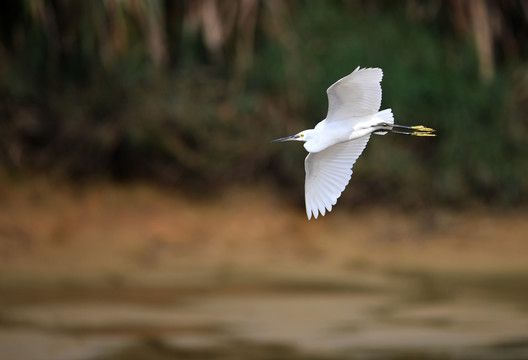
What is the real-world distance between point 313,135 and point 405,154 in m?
6.96

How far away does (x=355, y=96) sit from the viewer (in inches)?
131

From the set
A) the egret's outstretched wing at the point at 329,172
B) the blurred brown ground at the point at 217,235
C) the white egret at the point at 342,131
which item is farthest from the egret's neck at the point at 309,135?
the blurred brown ground at the point at 217,235

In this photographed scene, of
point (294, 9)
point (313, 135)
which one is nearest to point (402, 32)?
point (294, 9)

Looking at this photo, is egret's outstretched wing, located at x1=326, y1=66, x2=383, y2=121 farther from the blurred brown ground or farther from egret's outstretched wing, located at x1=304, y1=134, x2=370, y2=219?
the blurred brown ground

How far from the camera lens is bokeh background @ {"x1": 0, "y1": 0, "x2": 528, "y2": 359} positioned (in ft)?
30.4

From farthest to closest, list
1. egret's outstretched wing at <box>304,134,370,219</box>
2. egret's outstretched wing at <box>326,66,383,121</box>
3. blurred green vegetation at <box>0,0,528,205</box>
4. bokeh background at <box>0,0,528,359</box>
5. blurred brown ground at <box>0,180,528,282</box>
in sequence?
1. blurred green vegetation at <box>0,0,528,205</box>
2. bokeh background at <box>0,0,528,359</box>
3. blurred brown ground at <box>0,180,528,282</box>
4. egret's outstretched wing at <box>304,134,370,219</box>
5. egret's outstretched wing at <box>326,66,383,121</box>

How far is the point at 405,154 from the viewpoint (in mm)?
9953

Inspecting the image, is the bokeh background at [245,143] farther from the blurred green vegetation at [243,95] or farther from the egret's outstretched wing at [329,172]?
the egret's outstretched wing at [329,172]

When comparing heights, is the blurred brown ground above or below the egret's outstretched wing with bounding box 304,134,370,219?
above

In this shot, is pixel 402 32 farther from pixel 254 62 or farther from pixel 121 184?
pixel 121 184

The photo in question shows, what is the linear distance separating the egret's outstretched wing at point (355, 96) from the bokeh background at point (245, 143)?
541 centimetres

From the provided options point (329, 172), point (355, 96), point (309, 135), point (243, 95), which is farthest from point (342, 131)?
point (243, 95)

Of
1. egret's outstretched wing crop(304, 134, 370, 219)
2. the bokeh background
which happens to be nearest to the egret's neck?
egret's outstretched wing crop(304, 134, 370, 219)

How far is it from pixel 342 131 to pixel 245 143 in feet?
21.9
